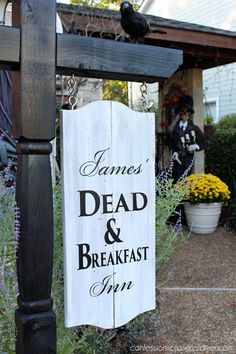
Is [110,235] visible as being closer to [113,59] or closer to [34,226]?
[34,226]

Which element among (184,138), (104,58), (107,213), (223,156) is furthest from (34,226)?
(223,156)

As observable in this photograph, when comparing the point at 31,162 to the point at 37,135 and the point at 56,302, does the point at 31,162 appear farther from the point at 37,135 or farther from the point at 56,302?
the point at 56,302

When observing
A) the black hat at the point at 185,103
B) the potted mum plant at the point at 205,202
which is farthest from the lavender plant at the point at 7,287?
the black hat at the point at 185,103

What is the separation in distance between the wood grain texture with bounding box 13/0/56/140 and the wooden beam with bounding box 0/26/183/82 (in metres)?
0.02

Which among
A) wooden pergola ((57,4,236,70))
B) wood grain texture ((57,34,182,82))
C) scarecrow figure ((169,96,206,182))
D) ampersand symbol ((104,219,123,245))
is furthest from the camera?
scarecrow figure ((169,96,206,182))

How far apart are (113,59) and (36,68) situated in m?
0.34

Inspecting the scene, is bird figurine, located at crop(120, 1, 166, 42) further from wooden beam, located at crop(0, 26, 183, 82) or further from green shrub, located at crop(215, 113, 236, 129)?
green shrub, located at crop(215, 113, 236, 129)

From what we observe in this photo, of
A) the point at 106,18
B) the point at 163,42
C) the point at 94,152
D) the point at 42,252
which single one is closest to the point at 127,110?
the point at 94,152

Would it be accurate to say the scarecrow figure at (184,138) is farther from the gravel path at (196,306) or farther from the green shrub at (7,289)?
the green shrub at (7,289)

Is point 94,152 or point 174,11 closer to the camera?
point 94,152

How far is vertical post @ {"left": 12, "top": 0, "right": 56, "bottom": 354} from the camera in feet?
4.94

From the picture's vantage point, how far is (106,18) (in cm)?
468

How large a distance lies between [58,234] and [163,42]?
3.82 meters

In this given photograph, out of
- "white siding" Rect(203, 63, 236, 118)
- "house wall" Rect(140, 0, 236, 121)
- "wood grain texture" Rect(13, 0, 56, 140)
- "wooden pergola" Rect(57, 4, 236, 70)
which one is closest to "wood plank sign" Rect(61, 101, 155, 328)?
"wood grain texture" Rect(13, 0, 56, 140)
